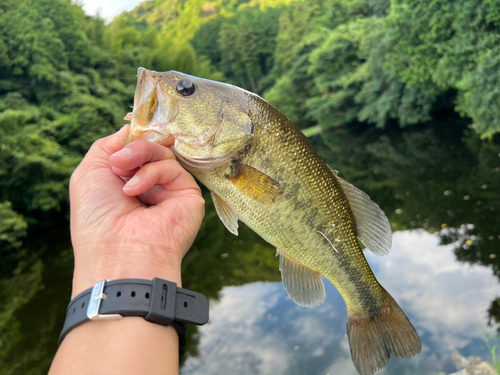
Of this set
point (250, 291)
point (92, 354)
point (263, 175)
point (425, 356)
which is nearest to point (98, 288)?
point (92, 354)

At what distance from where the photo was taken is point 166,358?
5.11ft

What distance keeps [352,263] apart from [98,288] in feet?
5.28

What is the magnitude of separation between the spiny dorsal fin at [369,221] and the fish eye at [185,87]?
115 cm

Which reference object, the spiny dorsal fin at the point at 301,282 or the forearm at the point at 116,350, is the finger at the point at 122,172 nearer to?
the forearm at the point at 116,350

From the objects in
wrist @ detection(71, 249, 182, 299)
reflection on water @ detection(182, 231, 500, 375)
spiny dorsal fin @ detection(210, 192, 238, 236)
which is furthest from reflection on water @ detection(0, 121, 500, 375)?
wrist @ detection(71, 249, 182, 299)

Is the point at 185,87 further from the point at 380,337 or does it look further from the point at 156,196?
the point at 380,337

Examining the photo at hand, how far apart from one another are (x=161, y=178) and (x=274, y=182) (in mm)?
674

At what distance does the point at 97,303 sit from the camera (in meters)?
1.53

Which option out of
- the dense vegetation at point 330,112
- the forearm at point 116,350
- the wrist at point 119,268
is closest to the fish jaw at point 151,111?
the wrist at point 119,268

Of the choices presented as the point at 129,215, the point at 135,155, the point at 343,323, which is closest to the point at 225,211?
the point at 129,215

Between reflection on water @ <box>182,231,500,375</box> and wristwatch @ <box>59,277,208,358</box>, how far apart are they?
5.43m

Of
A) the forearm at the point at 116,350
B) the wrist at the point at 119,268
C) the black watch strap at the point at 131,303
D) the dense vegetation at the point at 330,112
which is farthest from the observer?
the dense vegetation at the point at 330,112

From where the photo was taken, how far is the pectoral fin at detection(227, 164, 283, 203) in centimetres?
215

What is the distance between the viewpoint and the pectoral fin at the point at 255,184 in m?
2.15
